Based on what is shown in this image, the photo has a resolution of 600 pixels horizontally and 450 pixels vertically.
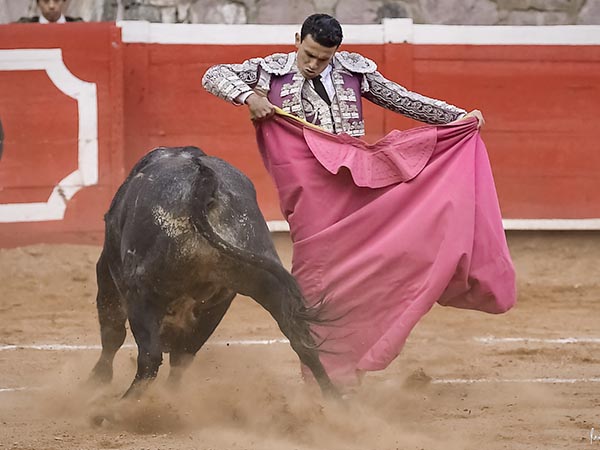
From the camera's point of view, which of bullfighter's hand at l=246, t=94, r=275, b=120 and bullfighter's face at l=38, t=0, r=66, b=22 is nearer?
bullfighter's hand at l=246, t=94, r=275, b=120

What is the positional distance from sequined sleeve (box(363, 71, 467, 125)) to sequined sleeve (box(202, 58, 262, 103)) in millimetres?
377

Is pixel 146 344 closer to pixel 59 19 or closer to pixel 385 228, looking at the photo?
pixel 385 228

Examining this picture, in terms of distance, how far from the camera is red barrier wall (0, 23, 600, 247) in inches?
241

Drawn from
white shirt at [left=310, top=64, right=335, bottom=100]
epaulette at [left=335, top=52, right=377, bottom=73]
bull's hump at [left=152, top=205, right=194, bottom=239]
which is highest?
epaulette at [left=335, top=52, right=377, bottom=73]

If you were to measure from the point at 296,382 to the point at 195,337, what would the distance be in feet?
1.90

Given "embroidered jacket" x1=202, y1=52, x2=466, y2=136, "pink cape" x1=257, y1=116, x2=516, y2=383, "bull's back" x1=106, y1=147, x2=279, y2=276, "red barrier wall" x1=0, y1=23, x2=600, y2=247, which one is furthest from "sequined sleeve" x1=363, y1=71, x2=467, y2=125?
"red barrier wall" x1=0, y1=23, x2=600, y2=247

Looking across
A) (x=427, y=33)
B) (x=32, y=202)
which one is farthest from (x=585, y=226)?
(x=32, y=202)

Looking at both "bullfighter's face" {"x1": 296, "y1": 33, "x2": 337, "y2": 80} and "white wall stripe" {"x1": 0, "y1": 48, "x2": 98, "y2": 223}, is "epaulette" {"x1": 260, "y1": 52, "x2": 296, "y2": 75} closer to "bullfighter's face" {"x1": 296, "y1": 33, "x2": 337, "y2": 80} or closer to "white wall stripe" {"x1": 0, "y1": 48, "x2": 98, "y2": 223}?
"bullfighter's face" {"x1": 296, "y1": 33, "x2": 337, "y2": 80}

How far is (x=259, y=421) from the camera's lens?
342cm

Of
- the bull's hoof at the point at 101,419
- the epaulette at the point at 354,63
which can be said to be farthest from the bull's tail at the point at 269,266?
the epaulette at the point at 354,63

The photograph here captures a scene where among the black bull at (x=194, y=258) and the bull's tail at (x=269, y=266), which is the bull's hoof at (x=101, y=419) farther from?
the bull's tail at (x=269, y=266)

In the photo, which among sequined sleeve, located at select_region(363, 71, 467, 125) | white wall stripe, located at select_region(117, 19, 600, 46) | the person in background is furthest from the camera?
the person in background

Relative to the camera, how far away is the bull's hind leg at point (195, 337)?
3.59 meters

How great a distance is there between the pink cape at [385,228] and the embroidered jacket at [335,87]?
Result: 100mm
